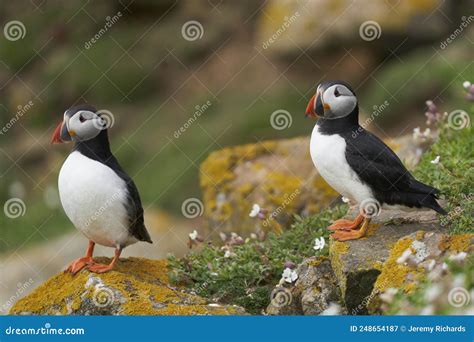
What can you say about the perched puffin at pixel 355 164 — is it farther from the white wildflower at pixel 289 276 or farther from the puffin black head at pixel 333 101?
the white wildflower at pixel 289 276

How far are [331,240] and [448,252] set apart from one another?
1066 mm

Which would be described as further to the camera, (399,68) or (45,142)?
(45,142)

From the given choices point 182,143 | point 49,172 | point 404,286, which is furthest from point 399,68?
point 404,286

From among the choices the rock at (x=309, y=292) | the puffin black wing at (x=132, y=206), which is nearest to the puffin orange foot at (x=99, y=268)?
the puffin black wing at (x=132, y=206)

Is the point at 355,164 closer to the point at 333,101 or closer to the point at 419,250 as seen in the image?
the point at 333,101

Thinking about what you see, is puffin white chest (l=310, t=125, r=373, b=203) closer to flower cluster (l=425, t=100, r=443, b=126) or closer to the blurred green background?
flower cluster (l=425, t=100, r=443, b=126)

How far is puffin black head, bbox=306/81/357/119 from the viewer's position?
22.5 ft

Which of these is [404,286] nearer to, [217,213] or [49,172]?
[217,213]

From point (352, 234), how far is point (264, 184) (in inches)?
→ 114

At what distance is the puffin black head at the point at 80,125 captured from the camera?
675 cm

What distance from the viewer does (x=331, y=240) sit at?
686 centimetres

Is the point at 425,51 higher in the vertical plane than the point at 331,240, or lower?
higher

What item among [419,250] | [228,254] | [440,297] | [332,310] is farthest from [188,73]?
[440,297]

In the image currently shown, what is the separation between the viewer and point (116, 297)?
649cm
